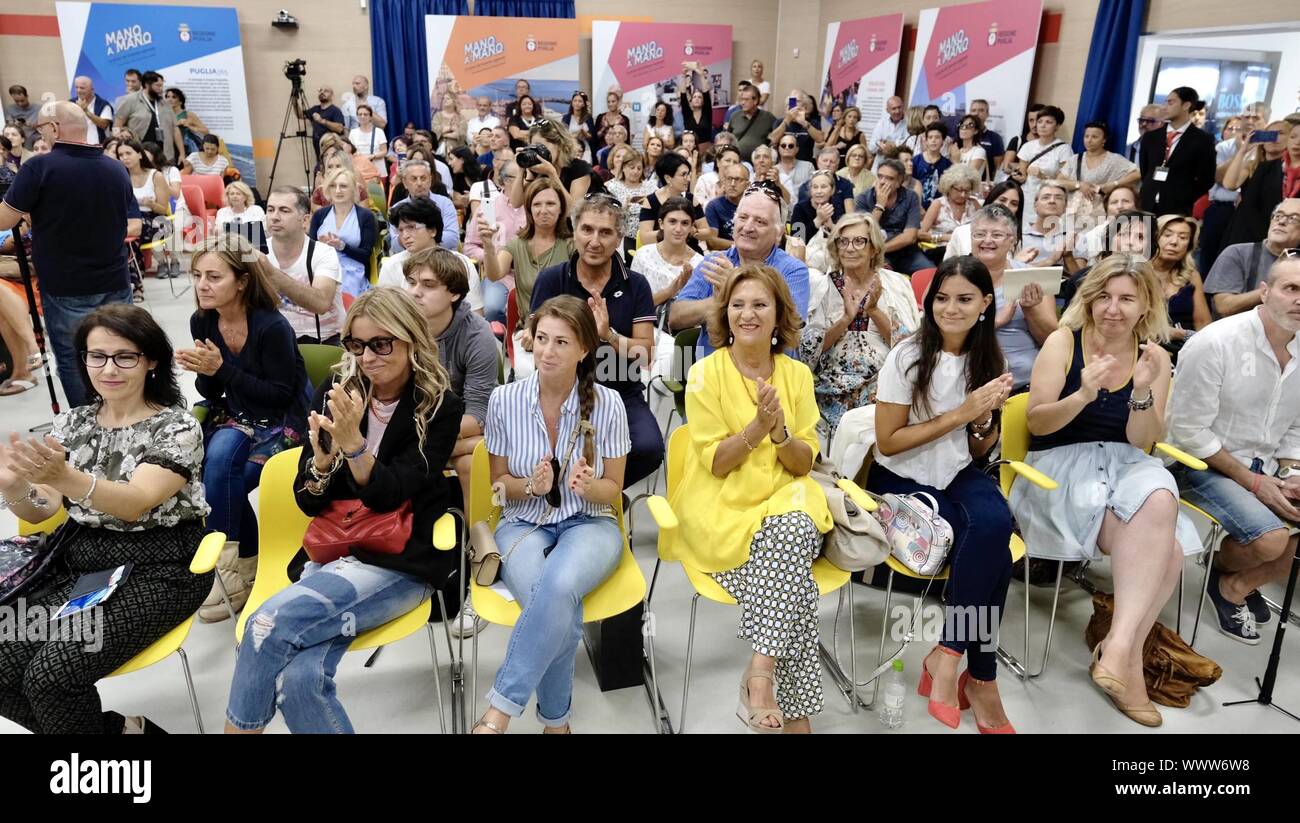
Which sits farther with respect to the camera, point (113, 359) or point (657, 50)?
point (657, 50)

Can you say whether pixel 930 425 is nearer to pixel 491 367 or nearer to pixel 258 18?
pixel 491 367

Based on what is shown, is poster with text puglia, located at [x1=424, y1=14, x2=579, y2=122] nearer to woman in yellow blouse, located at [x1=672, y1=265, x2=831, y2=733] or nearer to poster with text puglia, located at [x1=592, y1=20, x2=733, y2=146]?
poster with text puglia, located at [x1=592, y1=20, x2=733, y2=146]

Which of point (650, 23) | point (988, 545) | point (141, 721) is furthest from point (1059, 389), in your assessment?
point (650, 23)

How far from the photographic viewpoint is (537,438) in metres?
2.47

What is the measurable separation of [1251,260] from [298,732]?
457 cm

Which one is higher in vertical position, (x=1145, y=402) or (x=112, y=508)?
(x=1145, y=402)

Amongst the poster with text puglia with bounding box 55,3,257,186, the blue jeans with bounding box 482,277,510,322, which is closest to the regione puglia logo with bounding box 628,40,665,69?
the poster with text puglia with bounding box 55,3,257,186

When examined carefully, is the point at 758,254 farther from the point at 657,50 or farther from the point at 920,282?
the point at 657,50

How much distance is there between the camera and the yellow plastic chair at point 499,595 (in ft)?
7.32

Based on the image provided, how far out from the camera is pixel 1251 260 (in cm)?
402

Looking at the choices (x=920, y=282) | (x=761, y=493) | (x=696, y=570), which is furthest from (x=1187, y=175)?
(x=696, y=570)

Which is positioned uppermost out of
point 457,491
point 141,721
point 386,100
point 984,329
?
point 386,100

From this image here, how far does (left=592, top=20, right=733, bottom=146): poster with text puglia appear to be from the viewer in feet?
39.4

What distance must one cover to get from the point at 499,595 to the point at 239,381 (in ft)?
4.04
